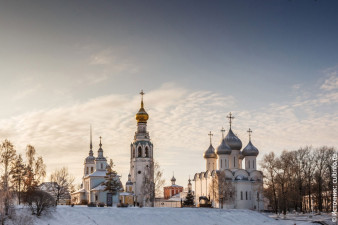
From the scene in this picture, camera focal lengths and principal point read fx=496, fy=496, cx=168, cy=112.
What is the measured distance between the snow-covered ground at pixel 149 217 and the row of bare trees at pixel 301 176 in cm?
914

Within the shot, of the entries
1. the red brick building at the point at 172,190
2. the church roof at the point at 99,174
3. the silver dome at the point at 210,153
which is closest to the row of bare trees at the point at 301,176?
the silver dome at the point at 210,153

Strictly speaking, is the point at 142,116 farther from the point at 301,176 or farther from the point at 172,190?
the point at 172,190

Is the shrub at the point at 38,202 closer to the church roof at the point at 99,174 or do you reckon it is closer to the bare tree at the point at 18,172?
the bare tree at the point at 18,172

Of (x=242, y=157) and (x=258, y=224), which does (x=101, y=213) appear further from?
(x=242, y=157)

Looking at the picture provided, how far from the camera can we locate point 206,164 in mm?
81062

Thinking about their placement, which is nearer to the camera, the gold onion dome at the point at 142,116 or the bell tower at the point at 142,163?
the bell tower at the point at 142,163

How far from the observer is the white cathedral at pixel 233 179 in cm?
7019

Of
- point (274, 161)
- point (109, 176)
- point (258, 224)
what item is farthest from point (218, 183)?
point (258, 224)

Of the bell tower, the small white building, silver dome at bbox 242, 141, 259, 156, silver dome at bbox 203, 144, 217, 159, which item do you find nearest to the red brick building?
silver dome at bbox 203, 144, 217, 159

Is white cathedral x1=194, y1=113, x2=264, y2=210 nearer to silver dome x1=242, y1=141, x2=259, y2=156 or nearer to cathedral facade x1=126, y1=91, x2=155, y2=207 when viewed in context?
silver dome x1=242, y1=141, x2=259, y2=156

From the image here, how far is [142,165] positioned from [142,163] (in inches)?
12.0

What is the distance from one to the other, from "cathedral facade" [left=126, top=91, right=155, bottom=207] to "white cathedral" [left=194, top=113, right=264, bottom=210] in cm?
817

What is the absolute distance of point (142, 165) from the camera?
75.2m

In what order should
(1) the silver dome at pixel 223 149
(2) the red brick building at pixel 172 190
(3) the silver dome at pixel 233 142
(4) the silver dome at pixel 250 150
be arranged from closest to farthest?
(1) the silver dome at pixel 223 149, (4) the silver dome at pixel 250 150, (3) the silver dome at pixel 233 142, (2) the red brick building at pixel 172 190
